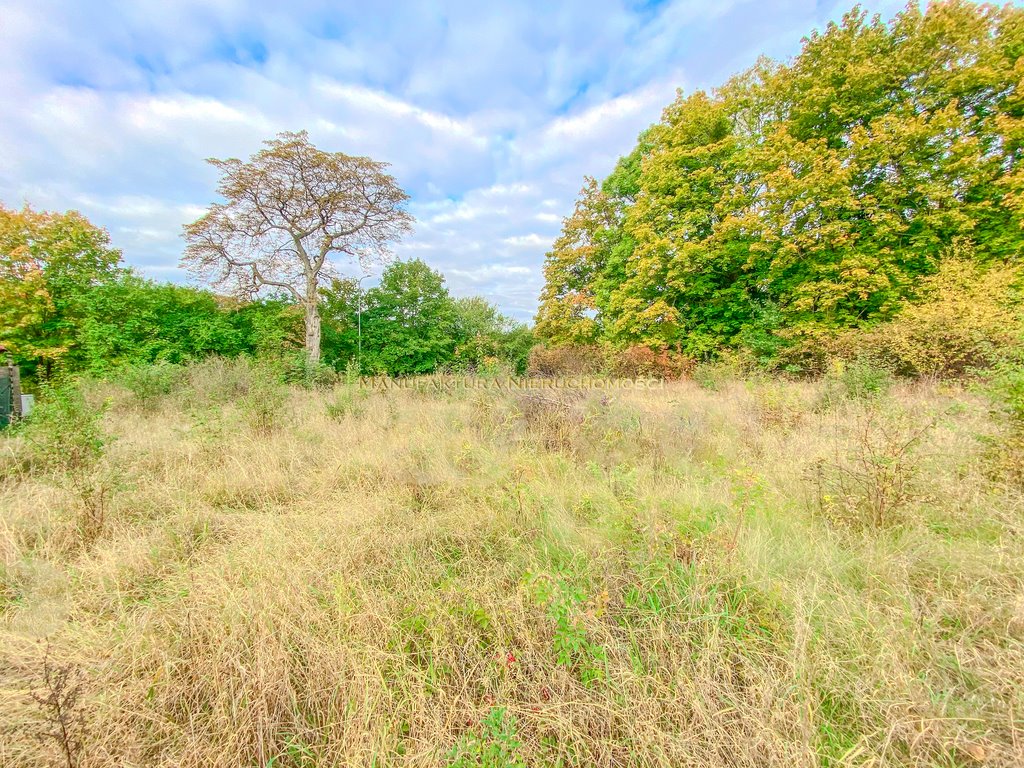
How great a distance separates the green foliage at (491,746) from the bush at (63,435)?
3.84 metres

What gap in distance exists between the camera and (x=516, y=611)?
169 cm

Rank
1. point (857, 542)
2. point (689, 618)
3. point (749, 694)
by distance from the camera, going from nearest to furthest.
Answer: point (749, 694) → point (689, 618) → point (857, 542)

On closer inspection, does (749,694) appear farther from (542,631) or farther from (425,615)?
(425,615)

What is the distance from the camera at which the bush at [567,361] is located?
37.9ft

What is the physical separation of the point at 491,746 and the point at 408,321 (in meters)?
22.0

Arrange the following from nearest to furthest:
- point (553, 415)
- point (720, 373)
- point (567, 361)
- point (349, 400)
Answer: point (553, 415) → point (349, 400) → point (720, 373) → point (567, 361)

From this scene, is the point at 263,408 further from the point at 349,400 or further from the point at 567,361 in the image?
the point at 567,361

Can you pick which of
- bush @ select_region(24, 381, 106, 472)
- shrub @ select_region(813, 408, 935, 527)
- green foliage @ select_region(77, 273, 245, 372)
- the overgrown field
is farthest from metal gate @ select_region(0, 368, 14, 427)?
shrub @ select_region(813, 408, 935, 527)

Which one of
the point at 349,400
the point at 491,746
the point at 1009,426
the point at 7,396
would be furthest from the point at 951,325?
the point at 7,396

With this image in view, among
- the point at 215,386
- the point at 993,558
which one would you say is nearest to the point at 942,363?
the point at 993,558

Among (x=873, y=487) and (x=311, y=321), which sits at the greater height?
(x=311, y=321)

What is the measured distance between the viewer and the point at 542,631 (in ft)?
5.27

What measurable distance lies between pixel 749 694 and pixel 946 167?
14275 mm

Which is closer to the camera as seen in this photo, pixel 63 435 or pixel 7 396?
pixel 63 435
